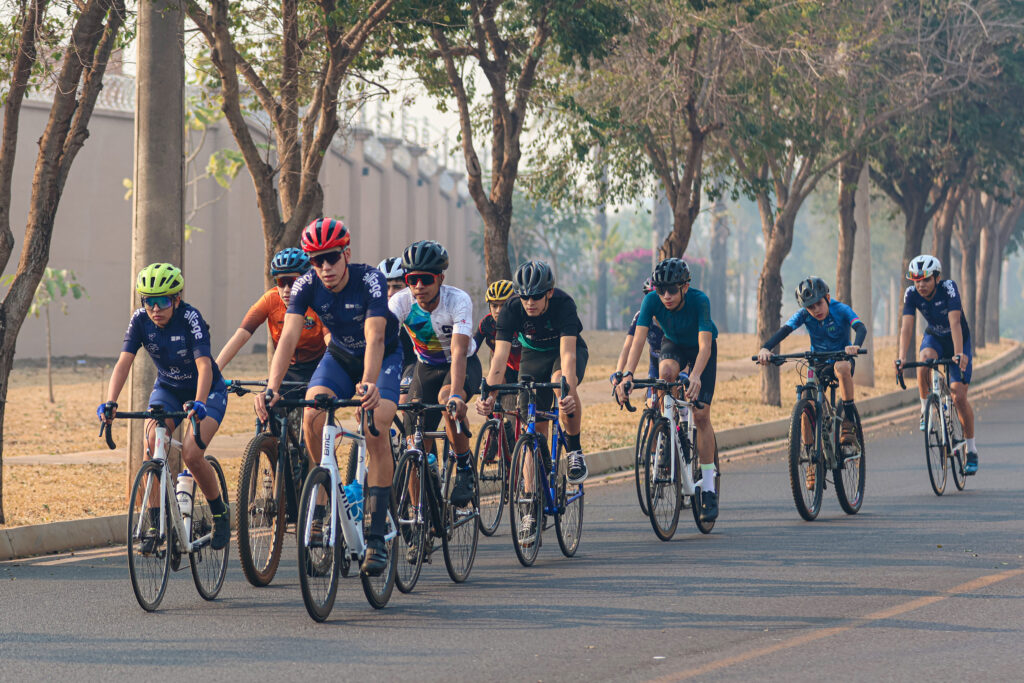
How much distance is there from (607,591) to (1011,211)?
132 feet

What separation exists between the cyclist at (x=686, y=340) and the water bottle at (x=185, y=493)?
11.0 ft

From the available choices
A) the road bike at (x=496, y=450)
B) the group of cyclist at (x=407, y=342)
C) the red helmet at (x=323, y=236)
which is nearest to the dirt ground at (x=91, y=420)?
the group of cyclist at (x=407, y=342)

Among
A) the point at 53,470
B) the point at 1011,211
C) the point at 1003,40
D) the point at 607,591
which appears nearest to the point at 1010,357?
the point at 1011,211

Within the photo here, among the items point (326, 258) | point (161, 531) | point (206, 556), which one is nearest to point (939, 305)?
point (326, 258)

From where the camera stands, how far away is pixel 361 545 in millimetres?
7242

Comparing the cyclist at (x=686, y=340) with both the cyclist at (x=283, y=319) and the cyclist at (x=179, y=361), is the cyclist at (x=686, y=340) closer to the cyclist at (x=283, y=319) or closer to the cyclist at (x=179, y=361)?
the cyclist at (x=283, y=319)

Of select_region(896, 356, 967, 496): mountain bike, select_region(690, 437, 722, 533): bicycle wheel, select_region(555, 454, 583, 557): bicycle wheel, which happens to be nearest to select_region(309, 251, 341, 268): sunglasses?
select_region(555, 454, 583, 557): bicycle wheel

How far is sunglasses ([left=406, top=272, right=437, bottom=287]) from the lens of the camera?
8781 millimetres

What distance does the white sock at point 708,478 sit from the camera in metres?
10.1

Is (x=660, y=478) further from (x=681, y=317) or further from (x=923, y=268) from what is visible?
(x=923, y=268)

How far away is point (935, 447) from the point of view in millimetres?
12281

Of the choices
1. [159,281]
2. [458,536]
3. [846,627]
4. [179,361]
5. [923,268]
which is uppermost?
[923,268]

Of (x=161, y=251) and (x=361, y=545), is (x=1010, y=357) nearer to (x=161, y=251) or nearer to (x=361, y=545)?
(x=161, y=251)

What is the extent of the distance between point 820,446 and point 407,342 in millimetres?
3394
